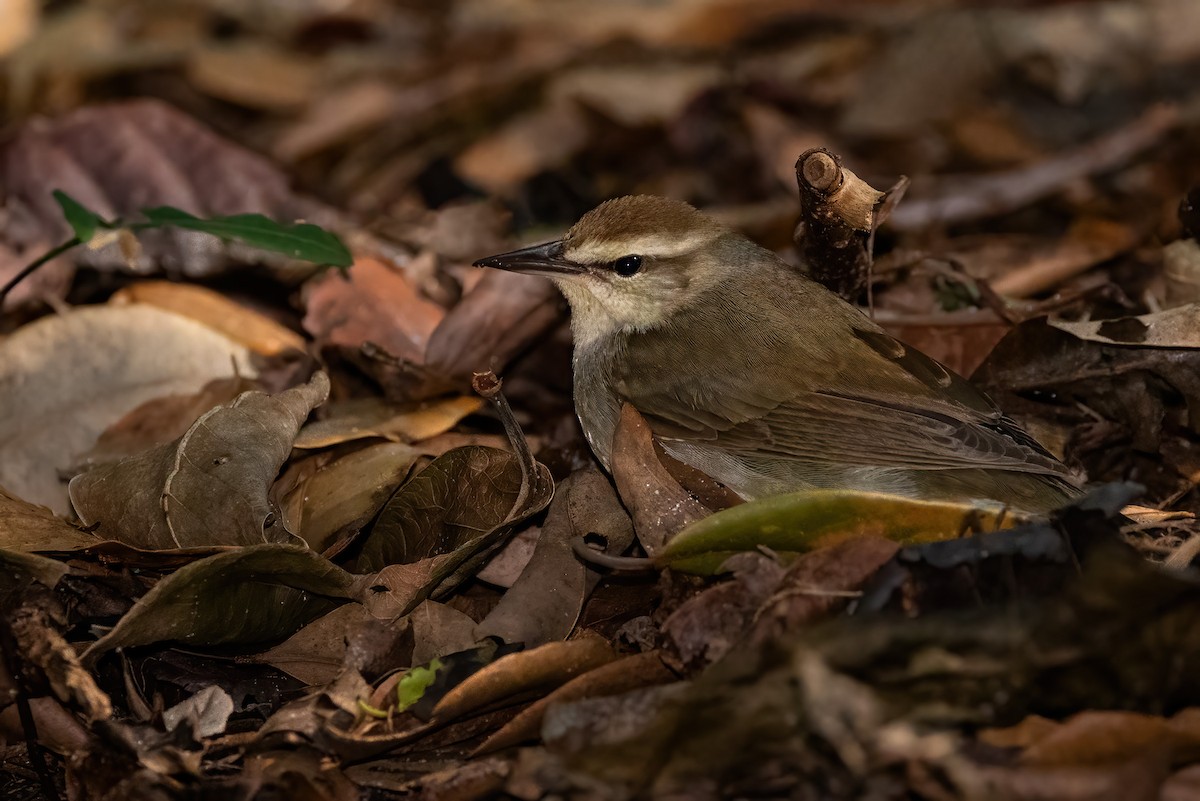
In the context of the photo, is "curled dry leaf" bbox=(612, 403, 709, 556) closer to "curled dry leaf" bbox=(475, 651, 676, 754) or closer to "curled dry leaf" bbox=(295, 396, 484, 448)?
"curled dry leaf" bbox=(475, 651, 676, 754)

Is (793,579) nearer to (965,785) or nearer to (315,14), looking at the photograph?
(965,785)

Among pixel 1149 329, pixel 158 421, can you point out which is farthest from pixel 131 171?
pixel 1149 329

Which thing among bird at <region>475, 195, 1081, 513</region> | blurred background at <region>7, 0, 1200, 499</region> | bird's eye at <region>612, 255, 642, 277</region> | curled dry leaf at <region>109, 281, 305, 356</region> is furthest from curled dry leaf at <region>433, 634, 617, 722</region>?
curled dry leaf at <region>109, 281, 305, 356</region>

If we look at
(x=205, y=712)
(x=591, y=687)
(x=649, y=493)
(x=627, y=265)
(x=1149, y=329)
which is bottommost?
(x=205, y=712)

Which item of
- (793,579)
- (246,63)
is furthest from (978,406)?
(246,63)

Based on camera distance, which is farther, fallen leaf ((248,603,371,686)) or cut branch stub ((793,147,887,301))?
cut branch stub ((793,147,887,301))

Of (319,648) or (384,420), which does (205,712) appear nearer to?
(319,648)
